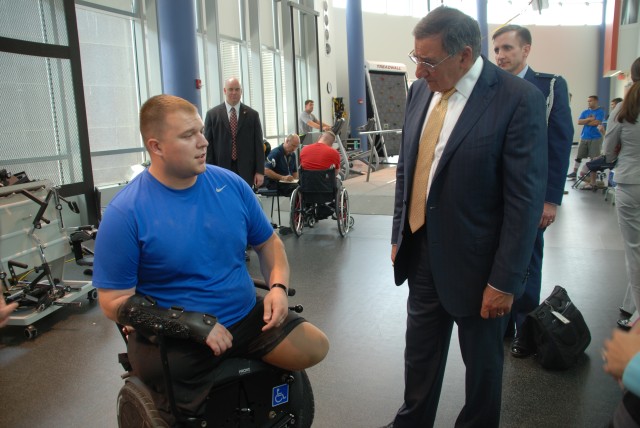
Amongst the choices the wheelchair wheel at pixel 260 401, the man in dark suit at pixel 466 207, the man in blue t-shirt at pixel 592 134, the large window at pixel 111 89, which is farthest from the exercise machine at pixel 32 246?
the man in blue t-shirt at pixel 592 134

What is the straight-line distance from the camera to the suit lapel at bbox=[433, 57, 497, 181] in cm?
148

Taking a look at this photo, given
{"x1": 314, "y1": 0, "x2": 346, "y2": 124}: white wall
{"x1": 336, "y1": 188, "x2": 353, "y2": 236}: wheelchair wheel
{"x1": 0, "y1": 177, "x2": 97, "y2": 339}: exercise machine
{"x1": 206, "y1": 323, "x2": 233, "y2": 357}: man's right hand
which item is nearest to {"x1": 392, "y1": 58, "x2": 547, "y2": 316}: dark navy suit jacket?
{"x1": 206, "y1": 323, "x2": 233, "y2": 357}: man's right hand

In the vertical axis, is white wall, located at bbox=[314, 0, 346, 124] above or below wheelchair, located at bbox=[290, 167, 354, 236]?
above

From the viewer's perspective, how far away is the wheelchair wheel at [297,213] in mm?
5500

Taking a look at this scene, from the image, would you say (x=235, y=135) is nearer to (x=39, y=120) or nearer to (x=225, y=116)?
(x=225, y=116)

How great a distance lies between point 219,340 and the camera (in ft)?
4.53

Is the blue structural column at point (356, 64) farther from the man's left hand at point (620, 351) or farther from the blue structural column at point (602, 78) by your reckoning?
the man's left hand at point (620, 351)

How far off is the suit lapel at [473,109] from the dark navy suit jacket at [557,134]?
37.0 inches

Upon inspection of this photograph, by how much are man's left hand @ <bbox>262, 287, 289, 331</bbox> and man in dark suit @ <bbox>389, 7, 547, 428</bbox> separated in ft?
1.45

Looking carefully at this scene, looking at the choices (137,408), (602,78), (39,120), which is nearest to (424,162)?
(137,408)

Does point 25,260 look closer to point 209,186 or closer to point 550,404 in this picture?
point 209,186

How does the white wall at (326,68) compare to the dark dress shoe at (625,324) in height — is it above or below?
above

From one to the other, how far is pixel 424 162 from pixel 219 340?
2.70 feet

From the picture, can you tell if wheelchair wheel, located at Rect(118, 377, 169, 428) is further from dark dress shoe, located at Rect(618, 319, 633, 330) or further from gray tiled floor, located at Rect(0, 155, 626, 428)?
dark dress shoe, located at Rect(618, 319, 633, 330)
